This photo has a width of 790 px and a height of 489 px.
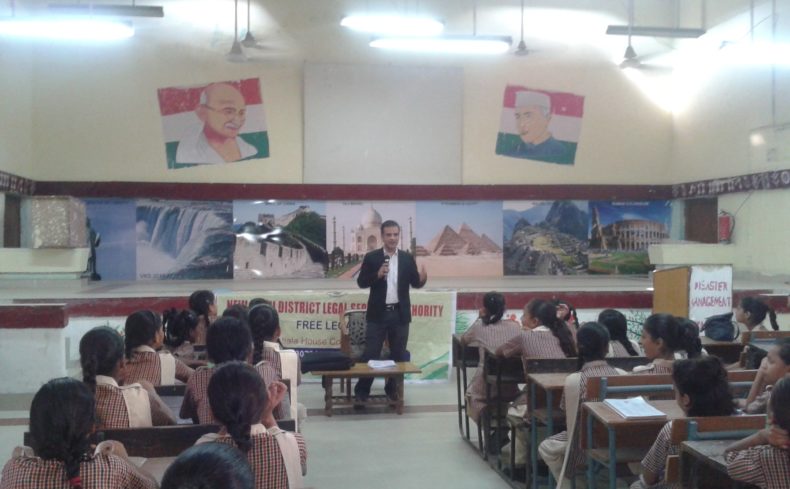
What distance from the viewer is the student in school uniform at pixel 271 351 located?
153 inches

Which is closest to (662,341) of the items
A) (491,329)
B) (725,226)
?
(491,329)

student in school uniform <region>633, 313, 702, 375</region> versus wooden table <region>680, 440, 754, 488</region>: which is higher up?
student in school uniform <region>633, 313, 702, 375</region>

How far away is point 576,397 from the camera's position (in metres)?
3.43

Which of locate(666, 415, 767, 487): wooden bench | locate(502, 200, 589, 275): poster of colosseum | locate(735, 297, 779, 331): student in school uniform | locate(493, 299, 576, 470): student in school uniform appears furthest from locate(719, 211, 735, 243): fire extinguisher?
locate(666, 415, 767, 487): wooden bench

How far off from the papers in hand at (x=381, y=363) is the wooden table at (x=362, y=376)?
37 mm

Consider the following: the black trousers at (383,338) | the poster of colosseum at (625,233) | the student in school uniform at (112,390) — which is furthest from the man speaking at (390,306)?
the poster of colosseum at (625,233)

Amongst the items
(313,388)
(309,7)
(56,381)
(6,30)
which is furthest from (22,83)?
(56,381)

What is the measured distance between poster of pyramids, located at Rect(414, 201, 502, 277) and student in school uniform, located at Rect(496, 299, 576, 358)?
724 cm

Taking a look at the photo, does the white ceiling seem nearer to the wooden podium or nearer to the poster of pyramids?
the poster of pyramids

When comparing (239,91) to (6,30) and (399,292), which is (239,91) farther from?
(399,292)

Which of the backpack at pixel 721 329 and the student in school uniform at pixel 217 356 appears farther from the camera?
the backpack at pixel 721 329

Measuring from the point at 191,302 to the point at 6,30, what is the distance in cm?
500

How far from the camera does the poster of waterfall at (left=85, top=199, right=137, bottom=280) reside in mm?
11039

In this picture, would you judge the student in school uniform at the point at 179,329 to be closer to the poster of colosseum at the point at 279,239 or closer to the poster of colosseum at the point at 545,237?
the poster of colosseum at the point at 279,239
